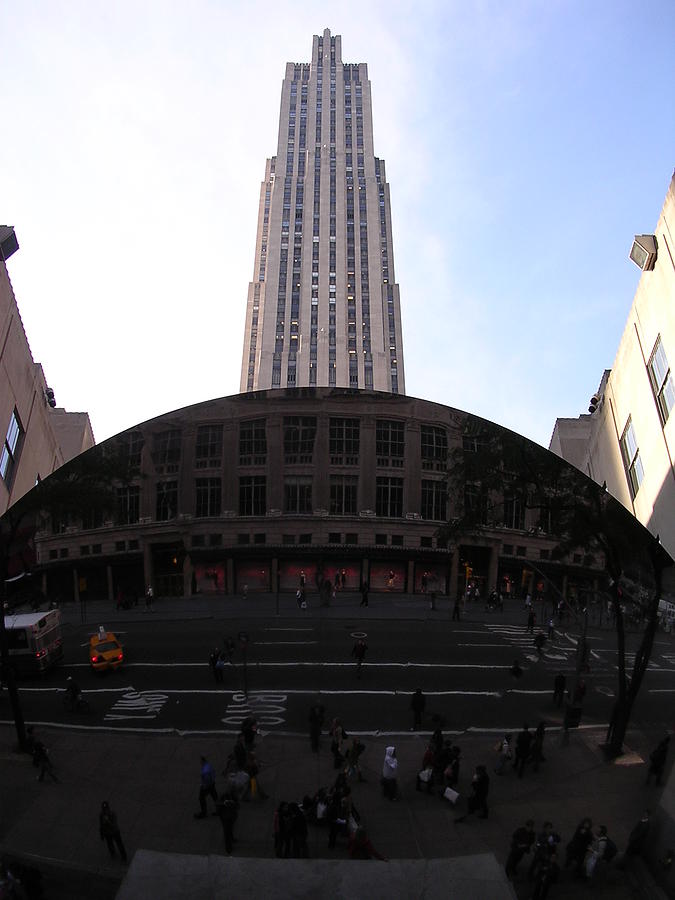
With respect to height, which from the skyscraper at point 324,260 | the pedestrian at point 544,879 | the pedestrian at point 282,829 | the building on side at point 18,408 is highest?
the skyscraper at point 324,260

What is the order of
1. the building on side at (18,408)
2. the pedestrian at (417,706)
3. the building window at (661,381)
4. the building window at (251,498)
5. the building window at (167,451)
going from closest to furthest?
the pedestrian at (417,706) < the building window at (251,498) < the building window at (167,451) < the building on side at (18,408) < the building window at (661,381)

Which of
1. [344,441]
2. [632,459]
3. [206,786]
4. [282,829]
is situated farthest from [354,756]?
[632,459]

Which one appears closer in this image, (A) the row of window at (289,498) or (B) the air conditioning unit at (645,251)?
(A) the row of window at (289,498)

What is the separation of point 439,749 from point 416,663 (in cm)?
84

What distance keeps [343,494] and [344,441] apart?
55cm

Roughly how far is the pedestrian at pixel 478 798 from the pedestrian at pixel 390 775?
62 centimetres

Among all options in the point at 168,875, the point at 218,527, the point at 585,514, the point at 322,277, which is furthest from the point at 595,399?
the point at 322,277

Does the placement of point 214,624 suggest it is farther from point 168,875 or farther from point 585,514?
point 585,514

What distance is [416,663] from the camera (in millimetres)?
6391

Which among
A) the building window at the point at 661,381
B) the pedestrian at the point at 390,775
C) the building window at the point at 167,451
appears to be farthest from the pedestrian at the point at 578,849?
the building window at the point at 661,381

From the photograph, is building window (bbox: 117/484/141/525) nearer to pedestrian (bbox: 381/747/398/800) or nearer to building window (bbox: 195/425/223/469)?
building window (bbox: 195/425/223/469)

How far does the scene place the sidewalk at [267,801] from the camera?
212 inches

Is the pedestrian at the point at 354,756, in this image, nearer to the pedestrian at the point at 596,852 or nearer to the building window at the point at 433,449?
the pedestrian at the point at 596,852

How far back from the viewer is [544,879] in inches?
203
